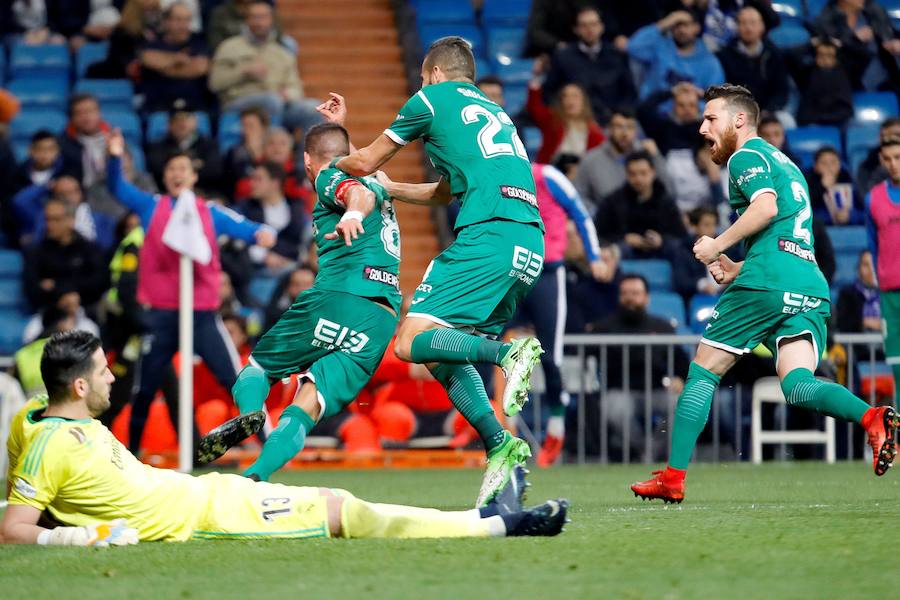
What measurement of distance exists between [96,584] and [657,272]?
10.3m

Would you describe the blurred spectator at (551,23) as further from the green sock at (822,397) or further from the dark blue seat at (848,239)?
the green sock at (822,397)

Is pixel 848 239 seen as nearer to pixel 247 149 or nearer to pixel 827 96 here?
pixel 827 96

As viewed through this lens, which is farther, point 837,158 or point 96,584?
point 837,158

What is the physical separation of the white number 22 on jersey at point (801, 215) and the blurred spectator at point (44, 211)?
8.16m

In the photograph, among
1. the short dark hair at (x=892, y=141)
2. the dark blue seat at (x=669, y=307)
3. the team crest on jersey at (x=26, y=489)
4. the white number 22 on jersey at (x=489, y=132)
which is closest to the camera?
the team crest on jersey at (x=26, y=489)

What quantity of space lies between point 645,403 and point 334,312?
6.03 meters

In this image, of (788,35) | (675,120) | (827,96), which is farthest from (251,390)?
(788,35)

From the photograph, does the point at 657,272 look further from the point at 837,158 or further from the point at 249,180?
the point at 249,180

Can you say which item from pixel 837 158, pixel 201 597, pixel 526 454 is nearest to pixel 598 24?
pixel 837 158

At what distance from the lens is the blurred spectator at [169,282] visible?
11742 mm

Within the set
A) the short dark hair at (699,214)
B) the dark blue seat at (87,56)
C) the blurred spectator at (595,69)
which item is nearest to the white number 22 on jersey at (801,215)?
the short dark hair at (699,214)

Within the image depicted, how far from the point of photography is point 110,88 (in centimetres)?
1667

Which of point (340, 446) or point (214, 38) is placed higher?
point (214, 38)

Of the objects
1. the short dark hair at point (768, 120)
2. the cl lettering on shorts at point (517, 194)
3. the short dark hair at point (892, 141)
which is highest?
the short dark hair at point (768, 120)
